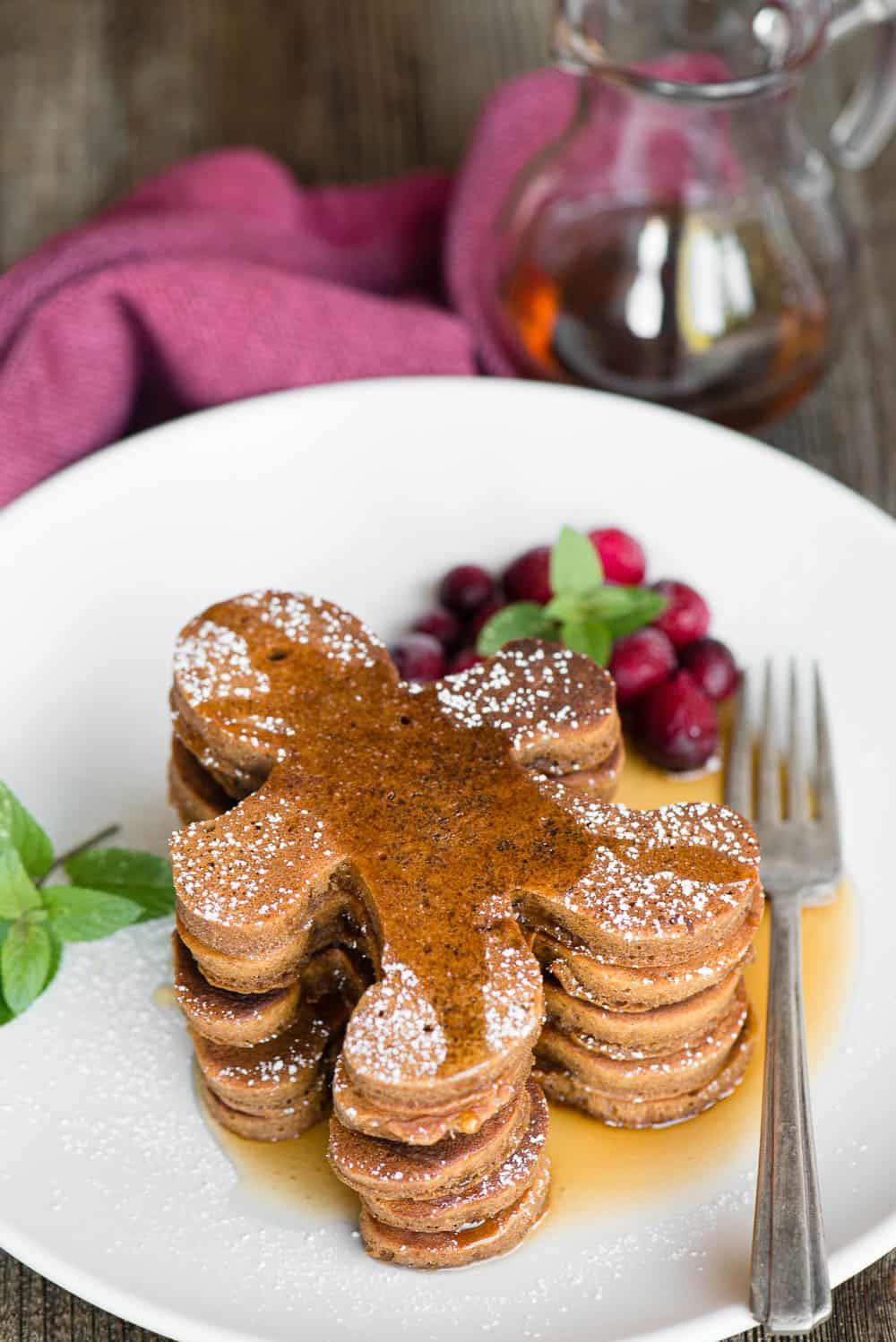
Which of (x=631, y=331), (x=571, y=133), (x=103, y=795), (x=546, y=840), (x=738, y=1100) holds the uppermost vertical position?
(x=571, y=133)

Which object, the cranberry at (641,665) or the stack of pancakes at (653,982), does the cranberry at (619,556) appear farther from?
the stack of pancakes at (653,982)

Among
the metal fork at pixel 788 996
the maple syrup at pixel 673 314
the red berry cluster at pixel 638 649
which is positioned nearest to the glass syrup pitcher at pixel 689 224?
the maple syrup at pixel 673 314

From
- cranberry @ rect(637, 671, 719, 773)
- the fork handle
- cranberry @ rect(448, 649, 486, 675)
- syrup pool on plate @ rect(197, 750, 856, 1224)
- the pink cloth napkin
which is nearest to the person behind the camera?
the fork handle

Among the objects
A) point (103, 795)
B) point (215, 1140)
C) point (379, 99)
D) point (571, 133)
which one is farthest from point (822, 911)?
point (379, 99)

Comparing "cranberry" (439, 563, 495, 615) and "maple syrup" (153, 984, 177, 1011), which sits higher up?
"cranberry" (439, 563, 495, 615)

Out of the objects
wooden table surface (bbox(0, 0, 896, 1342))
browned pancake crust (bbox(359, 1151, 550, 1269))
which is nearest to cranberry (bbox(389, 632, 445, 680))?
browned pancake crust (bbox(359, 1151, 550, 1269))

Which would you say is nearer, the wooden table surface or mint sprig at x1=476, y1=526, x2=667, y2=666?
mint sprig at x1=476, y1=526, x2=667, y2=666

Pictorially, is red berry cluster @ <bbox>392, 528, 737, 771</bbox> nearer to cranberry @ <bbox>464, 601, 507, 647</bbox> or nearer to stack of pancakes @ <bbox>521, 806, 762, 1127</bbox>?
cranberry @ <bbox>464, 601, 507, 647</bbox>

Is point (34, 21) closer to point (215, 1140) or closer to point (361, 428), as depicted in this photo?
point (361, 428)
